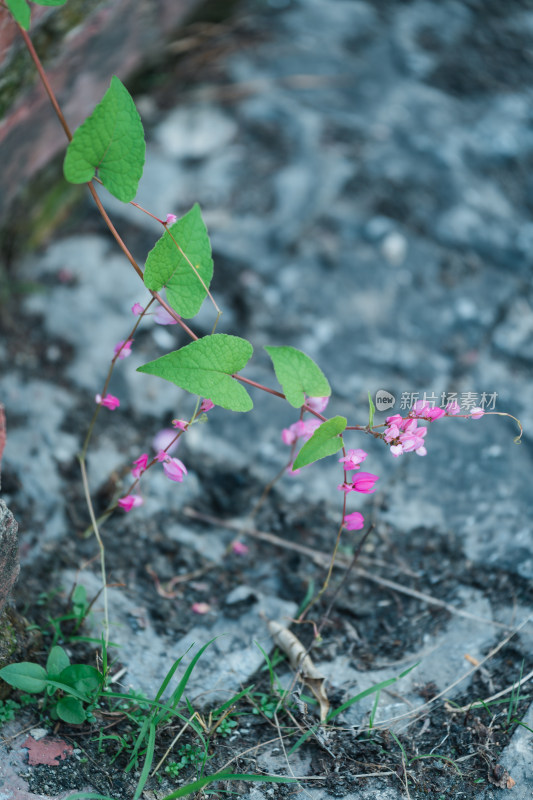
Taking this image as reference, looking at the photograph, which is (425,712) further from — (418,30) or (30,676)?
(418,30)

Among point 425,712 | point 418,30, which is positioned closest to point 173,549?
point 425,712

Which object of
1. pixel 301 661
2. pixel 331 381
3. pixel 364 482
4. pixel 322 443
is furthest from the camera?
pixel 331 381

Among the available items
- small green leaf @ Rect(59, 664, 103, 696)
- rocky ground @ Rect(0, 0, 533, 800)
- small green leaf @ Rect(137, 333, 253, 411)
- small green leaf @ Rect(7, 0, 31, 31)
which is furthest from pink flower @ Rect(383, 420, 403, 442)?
small green leaf @ Rect(7, 0, 31, 31)

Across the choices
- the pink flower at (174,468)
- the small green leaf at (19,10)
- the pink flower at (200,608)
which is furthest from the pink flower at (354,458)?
the small green leaf at (19,10)

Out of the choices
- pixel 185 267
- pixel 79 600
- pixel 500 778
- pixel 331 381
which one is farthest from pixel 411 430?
pixel 331 381

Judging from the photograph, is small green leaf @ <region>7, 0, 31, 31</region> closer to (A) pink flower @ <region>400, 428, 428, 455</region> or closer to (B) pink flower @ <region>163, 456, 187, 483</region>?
(B) pink flower @ <region>163, 456, 187, 483</region>

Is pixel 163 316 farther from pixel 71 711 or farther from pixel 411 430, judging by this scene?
pixel 71 711
